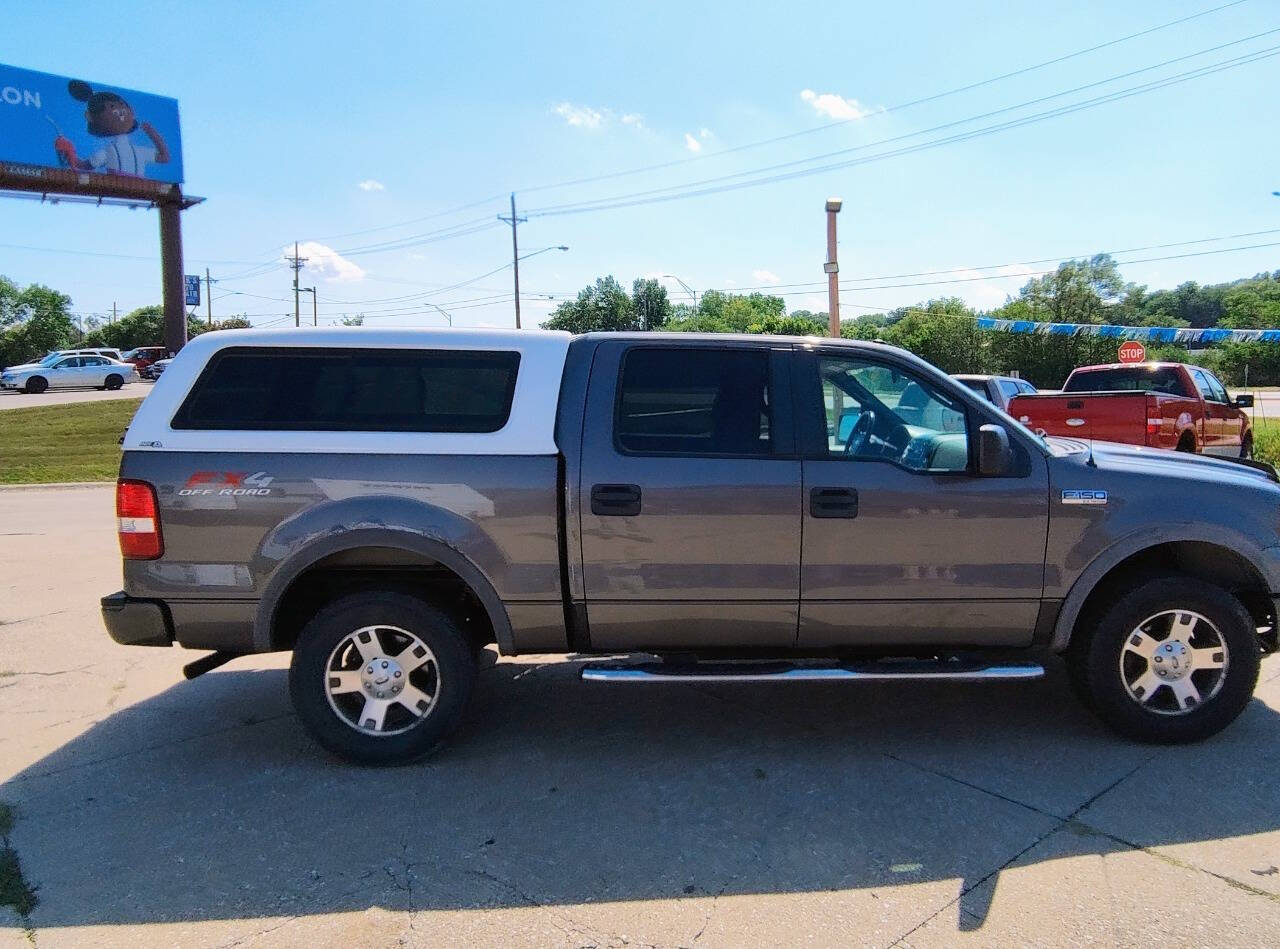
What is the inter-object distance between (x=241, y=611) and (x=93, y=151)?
5518 centimetres

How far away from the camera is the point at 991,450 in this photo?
13.4 feet

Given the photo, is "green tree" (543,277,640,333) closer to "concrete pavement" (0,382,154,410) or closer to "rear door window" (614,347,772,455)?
"concrete pavement" (0,382,154,410)

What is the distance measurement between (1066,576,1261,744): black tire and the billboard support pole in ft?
194

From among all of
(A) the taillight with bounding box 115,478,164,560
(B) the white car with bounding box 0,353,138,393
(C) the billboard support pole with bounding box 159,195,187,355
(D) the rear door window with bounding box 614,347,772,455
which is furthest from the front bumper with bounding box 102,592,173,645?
(C) the billboard support pole with bounding box 159,195,187,355

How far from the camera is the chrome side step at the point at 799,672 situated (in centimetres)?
415

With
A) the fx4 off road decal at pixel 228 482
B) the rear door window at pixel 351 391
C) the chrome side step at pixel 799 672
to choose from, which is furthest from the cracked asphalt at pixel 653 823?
the rear door window at pixel 351 391

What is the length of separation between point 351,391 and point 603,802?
6.98 ft

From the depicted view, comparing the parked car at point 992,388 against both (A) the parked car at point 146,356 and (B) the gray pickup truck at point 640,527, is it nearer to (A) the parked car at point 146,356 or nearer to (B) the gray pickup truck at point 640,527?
(B) the gray pickup truck at point 640,527

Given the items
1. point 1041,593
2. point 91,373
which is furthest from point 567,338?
point 91,373

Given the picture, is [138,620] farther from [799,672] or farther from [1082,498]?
[1082,498]

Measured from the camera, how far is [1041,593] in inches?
168

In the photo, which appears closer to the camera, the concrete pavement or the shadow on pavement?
the shadow on pavement

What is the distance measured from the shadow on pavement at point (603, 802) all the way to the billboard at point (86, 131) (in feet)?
174

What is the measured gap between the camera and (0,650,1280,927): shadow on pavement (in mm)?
3279
